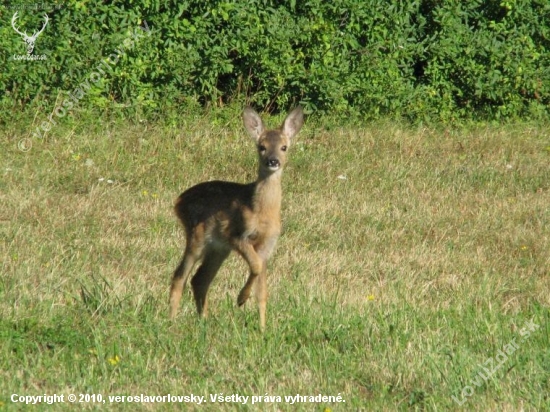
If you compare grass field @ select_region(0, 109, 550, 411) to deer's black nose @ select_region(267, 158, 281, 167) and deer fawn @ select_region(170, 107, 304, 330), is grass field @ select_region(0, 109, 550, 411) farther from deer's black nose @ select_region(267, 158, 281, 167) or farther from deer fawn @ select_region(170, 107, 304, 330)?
deer's black nose @ select_region(267, 158, 281, 167)

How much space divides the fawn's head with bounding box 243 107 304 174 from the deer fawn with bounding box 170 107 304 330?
11 millimetres

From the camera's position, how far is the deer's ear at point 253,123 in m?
8.22

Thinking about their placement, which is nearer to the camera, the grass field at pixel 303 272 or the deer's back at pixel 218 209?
the grass field at pixel 303 272

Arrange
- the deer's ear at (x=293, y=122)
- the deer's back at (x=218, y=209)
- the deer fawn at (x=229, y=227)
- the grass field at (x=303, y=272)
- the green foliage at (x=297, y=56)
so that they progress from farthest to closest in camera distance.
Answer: the green foliage at (x=297, y=56) → the deer's ear at (x=293, y=122) → the deer's back at (x=218, y=209) → the deer fawn at (x=229, y=227) → the grass field at (x=303, y=272)

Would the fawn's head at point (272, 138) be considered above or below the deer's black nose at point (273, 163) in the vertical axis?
above

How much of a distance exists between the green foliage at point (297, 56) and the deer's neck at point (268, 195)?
535cm

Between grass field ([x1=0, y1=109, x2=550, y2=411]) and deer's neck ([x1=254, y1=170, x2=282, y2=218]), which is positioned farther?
deer's neck ([x1=254, y1=170, x2=282, y2=218])

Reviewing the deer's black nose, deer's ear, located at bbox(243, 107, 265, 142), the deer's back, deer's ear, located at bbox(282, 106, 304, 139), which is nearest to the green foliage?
deer's ear, located at bbox(243, 107, 265, 142)

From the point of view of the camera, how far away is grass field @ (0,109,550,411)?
610cm

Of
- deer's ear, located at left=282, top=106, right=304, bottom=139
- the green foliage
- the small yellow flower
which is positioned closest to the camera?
the small yellow flower

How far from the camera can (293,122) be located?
27.0 feet

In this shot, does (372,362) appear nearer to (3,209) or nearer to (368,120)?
(3,209)

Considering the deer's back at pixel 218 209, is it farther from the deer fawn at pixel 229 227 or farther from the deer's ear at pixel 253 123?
the deer's ear at pixel 253 123

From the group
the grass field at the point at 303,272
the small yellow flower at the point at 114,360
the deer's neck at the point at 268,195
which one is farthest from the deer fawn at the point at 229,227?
the small yellow flower at the point at 114,360
